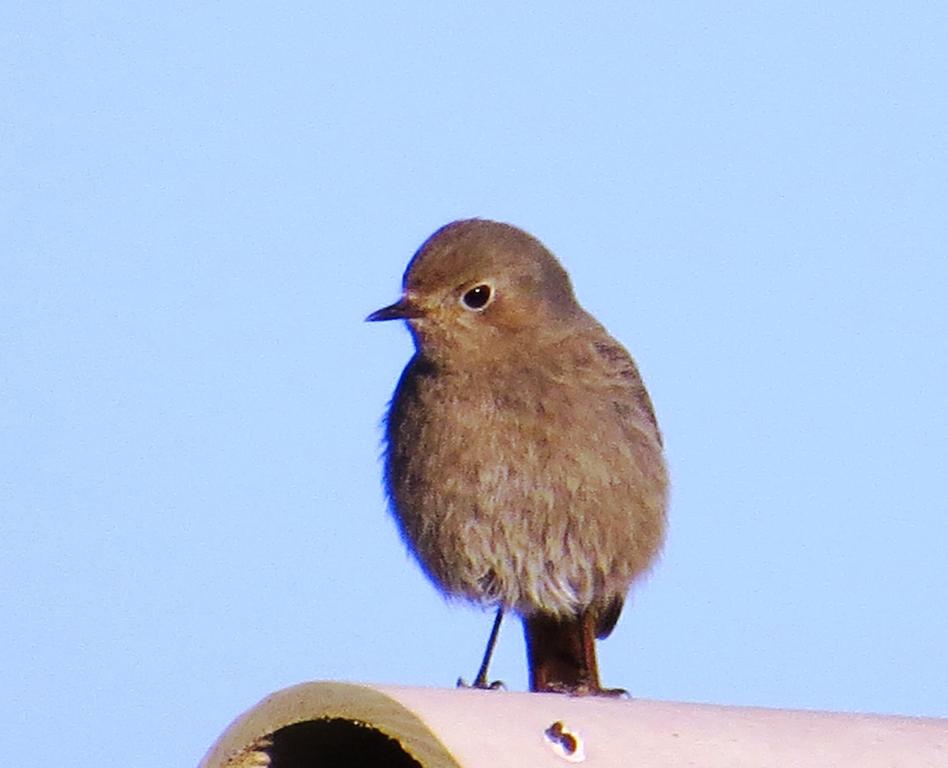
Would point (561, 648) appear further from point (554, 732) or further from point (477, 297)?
point (554, 732)

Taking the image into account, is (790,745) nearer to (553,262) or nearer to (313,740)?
(313,740)

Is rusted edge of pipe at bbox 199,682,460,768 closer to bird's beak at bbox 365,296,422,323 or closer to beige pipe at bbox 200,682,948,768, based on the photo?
beige pipe at bbox 200,682,948,768

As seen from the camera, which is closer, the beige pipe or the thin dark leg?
the beige pipe

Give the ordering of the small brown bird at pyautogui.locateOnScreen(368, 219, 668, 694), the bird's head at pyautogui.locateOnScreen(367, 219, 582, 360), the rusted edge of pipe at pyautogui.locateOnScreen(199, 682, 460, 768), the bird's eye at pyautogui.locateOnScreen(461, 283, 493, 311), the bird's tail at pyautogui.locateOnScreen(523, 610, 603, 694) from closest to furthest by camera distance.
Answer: the rusted edge of pipe at pyautogui.locateOnScreen(199, 682, 460, 768), the small brown bird at pyautogui.locateOnScreen(368, 219, 668, 694), the bird's head at pyautogui.locateOnScreen(367, 219, 582, 360), the bird's eye at pyautogui.locateOnScreen(461, 283, 493, 311), the bird's tail at pyautogui.locateOnScreen(523, 610, 603, 694)

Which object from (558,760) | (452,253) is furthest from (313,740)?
(452,253)

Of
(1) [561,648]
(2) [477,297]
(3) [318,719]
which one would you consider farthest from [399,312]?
(3) [318,719]

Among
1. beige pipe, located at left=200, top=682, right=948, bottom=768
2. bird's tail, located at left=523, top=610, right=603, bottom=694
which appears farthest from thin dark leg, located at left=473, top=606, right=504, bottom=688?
beige pipe, located at left=200, top=682, right=948, bottom=768

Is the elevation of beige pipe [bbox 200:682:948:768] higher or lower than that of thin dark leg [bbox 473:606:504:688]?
lower

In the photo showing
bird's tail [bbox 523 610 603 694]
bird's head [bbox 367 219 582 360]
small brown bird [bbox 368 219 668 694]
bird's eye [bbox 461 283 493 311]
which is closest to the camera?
small brown bird [bbox 368 219 668 694]
